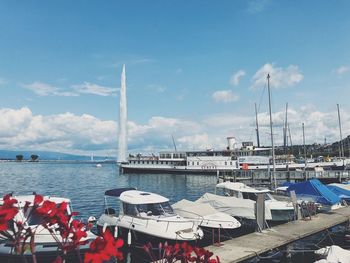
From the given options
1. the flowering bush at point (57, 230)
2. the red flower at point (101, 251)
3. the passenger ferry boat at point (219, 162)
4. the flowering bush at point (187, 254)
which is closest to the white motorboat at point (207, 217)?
the flowering bush at point (187, 254)

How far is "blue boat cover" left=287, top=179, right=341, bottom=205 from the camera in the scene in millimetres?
24453

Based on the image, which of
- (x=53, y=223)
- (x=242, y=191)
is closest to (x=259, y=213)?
(x=242, y=191)

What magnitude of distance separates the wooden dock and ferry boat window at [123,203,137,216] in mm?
5120

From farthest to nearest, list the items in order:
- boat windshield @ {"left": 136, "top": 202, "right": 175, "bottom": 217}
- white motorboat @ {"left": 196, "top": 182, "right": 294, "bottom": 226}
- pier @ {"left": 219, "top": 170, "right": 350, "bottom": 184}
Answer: pier @ {"left": 219, "top": 170, "right": 350, "bottom": 184} < white motorboat @ {"left": 196, "top": 182, "right": 294, "bottom": 226} < boat windshield @ {"left": 136, "top": 202, "right": 175, "bottom": 217}

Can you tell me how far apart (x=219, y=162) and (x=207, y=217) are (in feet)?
217

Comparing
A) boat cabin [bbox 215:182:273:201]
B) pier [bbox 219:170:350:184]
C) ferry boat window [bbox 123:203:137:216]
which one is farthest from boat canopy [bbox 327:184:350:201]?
pier [bbox 219:170:350:184]

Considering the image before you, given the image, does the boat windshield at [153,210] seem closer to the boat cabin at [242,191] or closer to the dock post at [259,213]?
the dock post at [259,213]

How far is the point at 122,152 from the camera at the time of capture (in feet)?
342

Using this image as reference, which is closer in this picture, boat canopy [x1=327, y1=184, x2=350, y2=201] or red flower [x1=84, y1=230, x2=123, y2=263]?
red flower [x1=84, y1=230, x2=123, y2=263]

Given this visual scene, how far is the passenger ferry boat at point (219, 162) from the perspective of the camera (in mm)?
81000

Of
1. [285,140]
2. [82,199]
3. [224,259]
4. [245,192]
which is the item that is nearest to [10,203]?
[224,259]

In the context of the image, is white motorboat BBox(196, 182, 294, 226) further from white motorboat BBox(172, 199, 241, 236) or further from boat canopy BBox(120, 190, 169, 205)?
boat canopy BBox(120, 190, 169, 205)

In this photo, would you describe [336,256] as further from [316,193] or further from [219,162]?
[219,162]

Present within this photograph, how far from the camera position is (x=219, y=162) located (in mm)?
85375
